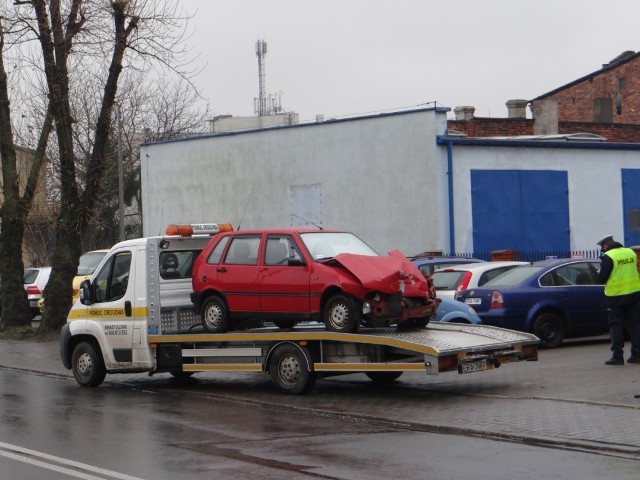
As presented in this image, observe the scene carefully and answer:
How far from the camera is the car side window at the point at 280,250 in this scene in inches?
569

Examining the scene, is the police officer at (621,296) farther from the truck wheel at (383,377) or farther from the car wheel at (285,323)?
the car wheel at (285,323)

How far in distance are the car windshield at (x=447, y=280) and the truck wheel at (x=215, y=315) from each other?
540cm

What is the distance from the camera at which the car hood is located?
13717mm

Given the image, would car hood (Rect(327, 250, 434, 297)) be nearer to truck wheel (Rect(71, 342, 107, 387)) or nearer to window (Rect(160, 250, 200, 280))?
window (Rect(160, 250, 200, 280))

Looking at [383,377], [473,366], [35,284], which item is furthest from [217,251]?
[35,284]

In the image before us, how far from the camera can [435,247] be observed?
29.4 m

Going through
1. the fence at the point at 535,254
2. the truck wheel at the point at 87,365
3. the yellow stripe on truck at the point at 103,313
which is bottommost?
the truck wheel at the point at 87,365

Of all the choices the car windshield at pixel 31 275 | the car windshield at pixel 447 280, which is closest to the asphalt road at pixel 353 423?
the car windshield at pixel 447 280

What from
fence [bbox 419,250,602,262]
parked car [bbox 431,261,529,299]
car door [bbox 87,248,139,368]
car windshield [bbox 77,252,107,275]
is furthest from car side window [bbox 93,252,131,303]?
car windshield [bbox 77,252,107,275]

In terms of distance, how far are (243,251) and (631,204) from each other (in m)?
20.9

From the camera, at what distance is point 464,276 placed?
1939 cm

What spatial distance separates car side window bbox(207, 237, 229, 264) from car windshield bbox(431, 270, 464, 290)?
5.22 m

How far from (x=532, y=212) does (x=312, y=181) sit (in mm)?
6529

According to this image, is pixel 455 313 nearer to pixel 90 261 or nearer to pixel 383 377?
pixel 383 377
